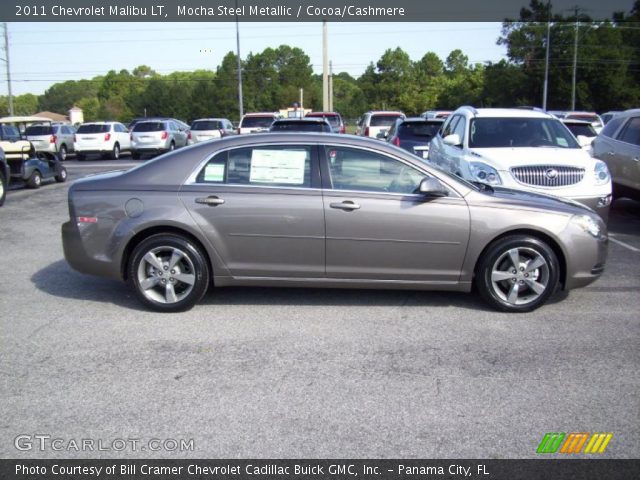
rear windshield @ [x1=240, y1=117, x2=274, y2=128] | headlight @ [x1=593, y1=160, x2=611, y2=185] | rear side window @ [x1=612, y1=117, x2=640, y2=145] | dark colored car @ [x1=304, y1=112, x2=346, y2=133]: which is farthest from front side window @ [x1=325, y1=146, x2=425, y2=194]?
dark colored car @ [x1=304, y1=112, x2=346, y2=133]

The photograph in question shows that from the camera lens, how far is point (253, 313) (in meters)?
5.76

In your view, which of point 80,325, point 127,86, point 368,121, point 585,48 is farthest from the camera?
point 127,86

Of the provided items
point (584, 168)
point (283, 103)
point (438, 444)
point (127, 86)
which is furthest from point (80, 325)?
point (127, 86)

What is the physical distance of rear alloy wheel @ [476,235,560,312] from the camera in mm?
5672

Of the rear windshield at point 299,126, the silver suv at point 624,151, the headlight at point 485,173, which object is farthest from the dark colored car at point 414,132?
the headlight at point 485,173

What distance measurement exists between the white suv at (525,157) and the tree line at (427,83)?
36909 millimetres

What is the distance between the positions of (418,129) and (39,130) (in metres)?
19.1

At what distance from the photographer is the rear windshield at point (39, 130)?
2691 cm

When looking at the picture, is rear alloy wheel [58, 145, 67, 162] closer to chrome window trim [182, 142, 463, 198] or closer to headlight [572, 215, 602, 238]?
chrome window trim [182, 142, 463, 198]

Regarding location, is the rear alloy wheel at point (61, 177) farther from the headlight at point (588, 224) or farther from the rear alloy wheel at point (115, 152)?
the headlight at point (588, 224)

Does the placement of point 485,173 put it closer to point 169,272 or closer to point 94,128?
point 169,272

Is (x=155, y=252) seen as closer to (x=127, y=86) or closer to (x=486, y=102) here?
(x=486, y=102)

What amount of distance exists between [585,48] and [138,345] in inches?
2638

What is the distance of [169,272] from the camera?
5695mm
